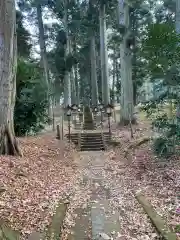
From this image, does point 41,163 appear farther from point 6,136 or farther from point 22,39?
point 22,39

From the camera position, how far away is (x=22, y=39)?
23766 mm

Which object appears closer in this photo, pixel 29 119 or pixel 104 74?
pixel 29 119

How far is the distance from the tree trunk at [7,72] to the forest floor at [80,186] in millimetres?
719

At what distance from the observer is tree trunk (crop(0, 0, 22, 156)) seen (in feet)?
33.6

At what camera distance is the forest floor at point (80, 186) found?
5723 mm

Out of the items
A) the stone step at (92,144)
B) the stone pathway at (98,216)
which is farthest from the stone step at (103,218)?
the stone step at (92,144)

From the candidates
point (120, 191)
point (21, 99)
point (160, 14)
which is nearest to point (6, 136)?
point (120, 191)

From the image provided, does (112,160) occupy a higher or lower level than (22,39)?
lower

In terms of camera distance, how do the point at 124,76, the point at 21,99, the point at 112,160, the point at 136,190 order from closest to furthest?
the point at 136,190 → the point at 112,160 → the point at 21,99 → the point at 124,76

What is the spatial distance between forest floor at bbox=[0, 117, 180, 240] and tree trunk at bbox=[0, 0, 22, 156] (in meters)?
0.72

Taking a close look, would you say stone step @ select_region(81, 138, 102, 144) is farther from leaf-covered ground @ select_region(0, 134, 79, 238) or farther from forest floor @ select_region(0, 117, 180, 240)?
leaf-covered ground @ select_region(0, 134, 79, 238)

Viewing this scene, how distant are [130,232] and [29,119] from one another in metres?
11.6

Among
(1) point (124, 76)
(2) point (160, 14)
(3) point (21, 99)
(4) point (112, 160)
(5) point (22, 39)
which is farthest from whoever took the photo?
(2) point (160, 14)

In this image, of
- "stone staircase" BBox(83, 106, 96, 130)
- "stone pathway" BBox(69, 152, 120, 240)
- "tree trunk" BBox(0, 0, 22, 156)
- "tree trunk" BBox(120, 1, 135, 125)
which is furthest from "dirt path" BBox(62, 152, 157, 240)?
"stone staircase" BBox(83, 106, 96, 130)
